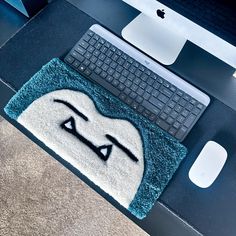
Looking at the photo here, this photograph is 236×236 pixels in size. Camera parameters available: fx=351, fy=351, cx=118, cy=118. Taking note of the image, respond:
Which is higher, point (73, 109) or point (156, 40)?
point (156, 40)

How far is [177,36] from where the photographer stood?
78 cm

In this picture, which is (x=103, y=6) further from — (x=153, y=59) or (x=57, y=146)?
(x=57, y=146)

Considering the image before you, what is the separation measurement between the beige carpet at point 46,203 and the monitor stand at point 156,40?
64 centimetres

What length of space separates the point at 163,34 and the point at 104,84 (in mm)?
177

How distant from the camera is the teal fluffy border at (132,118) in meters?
0.67

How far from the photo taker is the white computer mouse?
687 millimetres

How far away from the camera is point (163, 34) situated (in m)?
0.78

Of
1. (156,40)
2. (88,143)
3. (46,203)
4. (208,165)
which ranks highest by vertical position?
(156,40)

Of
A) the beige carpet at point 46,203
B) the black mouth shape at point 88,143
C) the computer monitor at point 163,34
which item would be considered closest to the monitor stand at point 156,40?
the computer monitor at point 163,34

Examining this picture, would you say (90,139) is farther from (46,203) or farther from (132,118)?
(46,203)

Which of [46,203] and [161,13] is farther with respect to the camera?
[46,203]

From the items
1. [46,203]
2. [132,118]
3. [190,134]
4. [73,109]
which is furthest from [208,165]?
[46,203]

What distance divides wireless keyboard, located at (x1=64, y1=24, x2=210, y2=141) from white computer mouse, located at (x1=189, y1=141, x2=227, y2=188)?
0.18ft

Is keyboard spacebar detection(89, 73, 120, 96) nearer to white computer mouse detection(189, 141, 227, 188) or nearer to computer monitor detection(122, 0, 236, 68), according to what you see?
computer monitor detection(122, 0, 236, 68)
